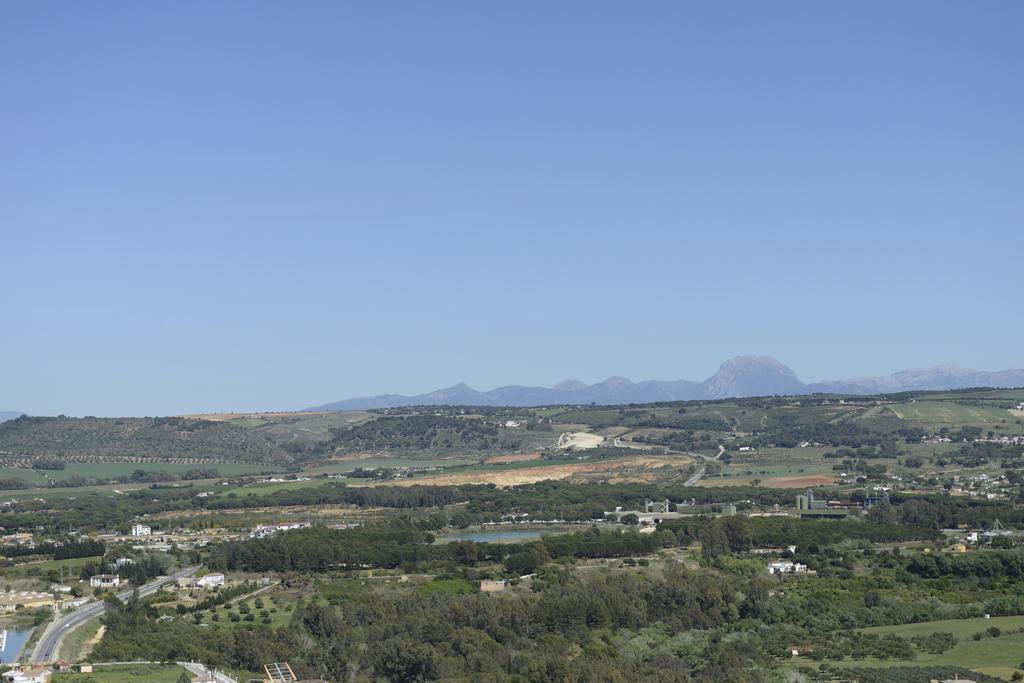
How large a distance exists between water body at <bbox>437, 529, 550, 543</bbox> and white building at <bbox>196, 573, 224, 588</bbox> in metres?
17.1

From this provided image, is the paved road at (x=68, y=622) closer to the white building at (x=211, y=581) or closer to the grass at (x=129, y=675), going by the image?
the white building at (x=211, y=581)

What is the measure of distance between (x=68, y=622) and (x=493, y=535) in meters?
36.1

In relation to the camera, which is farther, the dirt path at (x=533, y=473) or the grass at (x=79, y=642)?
the dirt path at (x=533, y=473)

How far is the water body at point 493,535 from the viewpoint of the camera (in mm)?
90312

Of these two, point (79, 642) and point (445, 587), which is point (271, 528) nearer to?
point (445, 587)

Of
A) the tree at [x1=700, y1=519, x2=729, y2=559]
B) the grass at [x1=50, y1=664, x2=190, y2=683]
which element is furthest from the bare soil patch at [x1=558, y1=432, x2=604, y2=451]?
the grass at [x1=50, y1=664, x2=190, y2=683]

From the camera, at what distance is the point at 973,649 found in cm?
5384

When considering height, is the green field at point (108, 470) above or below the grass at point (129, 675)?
above

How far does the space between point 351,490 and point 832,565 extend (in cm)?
5696

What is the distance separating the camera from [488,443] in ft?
590

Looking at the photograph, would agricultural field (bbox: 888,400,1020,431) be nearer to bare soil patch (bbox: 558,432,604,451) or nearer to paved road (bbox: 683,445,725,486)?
paved road (bbox: 683,445,725,486)

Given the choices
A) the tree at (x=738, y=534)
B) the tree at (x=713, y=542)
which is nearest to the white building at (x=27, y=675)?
the tree at (x=713, y=542)

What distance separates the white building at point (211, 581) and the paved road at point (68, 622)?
201 cm

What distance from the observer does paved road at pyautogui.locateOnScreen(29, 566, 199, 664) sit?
55.6m
